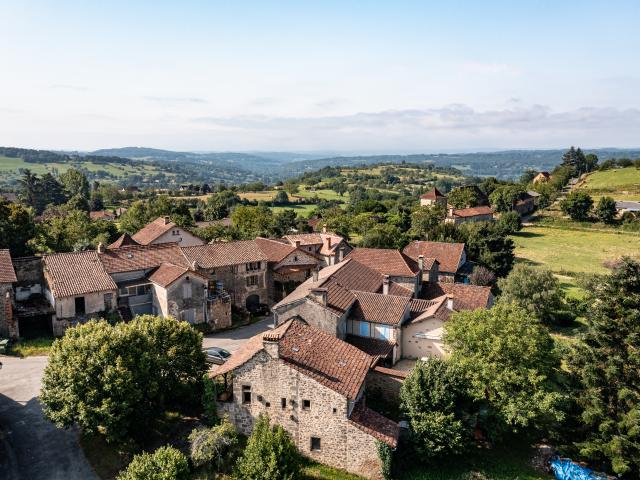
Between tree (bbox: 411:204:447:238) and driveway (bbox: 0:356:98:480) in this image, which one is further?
tree (bbox: 411:204:447:238)

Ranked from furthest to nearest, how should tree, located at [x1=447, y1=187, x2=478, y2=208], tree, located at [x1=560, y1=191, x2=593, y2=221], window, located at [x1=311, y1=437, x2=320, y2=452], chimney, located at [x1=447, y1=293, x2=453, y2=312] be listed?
tree, located at [x1=447, y1=187, x2=478, y2=208] < tree, located at [x1=560, y1=191, x2=593, y2=221] < chimney, located at [x1=447, y1=293, x2=453, y2=312] < window, located at [x1=311, y1=437, x2=320, y2=452]

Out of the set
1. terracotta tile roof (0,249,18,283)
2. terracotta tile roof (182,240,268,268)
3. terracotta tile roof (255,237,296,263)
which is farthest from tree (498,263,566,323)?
terracotta tile roof (0,249,18,283)

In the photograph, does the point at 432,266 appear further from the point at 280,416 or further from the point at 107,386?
the point at 107,386

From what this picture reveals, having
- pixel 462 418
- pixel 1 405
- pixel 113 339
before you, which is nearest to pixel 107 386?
pixel 113 339

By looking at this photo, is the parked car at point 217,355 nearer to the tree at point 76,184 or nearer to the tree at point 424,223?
the tree at point 424,223

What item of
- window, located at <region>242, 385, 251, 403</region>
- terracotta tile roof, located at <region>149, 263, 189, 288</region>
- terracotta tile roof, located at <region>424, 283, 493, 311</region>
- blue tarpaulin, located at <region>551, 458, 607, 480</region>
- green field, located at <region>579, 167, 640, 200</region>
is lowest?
blue tarpaulin, located at <region>551, 458, 607, 480</region>

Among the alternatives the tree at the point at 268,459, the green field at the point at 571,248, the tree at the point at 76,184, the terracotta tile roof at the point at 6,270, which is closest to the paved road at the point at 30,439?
the terracotta tile roof at the point at 6,270

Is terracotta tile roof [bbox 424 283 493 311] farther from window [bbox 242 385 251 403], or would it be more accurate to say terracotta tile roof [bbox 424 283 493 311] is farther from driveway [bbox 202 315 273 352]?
window [bbox 242 385 251 403]
